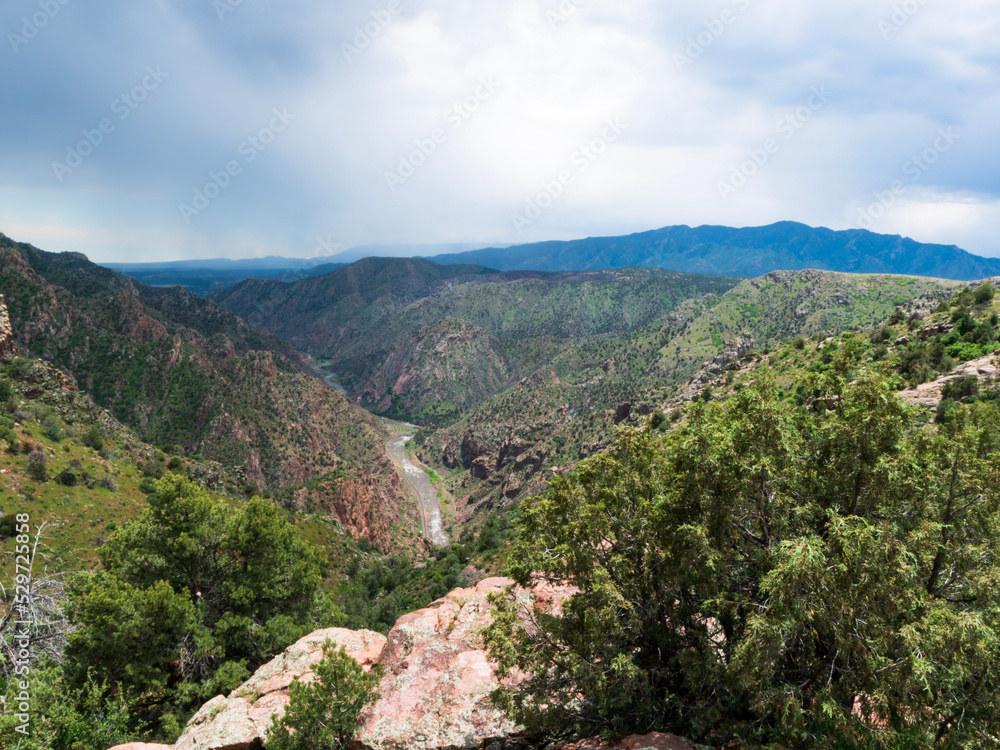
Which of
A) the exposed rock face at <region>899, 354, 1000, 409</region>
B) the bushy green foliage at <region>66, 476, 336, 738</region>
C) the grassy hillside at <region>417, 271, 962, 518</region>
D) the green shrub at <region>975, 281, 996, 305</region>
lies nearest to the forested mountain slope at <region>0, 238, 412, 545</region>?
the grassy hillside at <region>417, 271, 962, 518</region>

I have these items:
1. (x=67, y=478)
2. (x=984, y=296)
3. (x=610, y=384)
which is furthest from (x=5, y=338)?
(x=610, y=384)

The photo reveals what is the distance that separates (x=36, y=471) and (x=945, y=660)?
203ft

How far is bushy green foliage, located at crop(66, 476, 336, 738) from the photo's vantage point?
61.0ft

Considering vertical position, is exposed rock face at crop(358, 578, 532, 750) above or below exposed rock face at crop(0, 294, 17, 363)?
below

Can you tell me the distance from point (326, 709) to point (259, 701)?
5229 millimetres

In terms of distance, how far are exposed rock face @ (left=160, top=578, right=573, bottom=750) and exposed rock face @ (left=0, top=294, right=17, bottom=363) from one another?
216ft

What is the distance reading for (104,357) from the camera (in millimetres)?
111438

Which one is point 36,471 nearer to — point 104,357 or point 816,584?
point 816,584

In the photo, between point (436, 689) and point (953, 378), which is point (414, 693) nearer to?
point (436, 689)

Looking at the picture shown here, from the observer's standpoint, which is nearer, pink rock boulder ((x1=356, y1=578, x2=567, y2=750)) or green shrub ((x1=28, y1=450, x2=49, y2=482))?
pink rock boulder ((x1=356, y1=578, x2=567, y2=750))

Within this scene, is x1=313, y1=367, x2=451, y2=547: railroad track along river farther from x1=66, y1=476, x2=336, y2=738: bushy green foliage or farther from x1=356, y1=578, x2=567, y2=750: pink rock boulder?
x1=356, y1=578, x2=567, y2=750: pink rock boulder

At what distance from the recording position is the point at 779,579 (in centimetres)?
812

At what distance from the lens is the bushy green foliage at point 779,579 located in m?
8.15

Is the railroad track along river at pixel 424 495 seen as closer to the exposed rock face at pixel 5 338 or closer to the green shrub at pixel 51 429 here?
the green shrub at pixel 51 429
